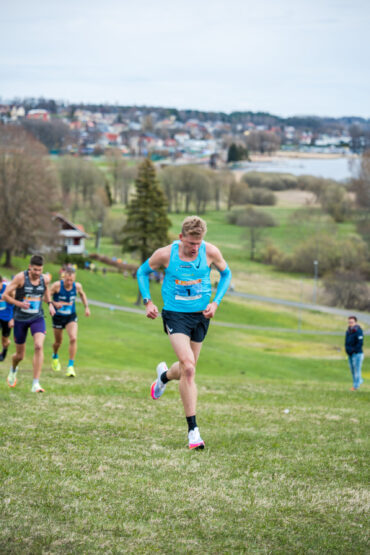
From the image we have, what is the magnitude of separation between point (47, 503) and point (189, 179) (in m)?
127

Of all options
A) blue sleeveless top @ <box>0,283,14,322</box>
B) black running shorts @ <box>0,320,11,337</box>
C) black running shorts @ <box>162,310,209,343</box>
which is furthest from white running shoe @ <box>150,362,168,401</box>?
black running shorts @ <box>0,320,11,337</box>

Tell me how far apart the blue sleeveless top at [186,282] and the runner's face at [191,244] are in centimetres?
13

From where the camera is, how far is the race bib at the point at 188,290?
8648 mm

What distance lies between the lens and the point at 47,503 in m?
6.18

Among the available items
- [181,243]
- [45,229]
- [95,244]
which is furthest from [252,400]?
[95,244]

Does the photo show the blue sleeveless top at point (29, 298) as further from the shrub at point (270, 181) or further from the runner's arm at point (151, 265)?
the shrub at point (270, 181)

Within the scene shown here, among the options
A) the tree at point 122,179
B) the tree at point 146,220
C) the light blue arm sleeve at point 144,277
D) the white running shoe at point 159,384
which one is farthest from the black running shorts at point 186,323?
the tree at point 122,179

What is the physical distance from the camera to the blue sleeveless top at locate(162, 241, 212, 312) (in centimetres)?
864

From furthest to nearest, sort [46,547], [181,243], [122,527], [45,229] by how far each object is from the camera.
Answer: [45,229]
[181,243]
[122,527]
[46,547]

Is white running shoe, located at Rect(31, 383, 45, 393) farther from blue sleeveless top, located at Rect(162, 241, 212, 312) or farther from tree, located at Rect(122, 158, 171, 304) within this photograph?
tree, located at Rect(122, 158, 171, 304)

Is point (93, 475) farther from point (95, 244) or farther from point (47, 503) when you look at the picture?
point (95, 244)

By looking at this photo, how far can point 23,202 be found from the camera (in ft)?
238

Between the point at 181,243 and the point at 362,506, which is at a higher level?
the point at 181,243

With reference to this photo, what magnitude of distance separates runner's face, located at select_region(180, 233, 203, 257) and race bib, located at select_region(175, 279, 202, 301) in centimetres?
36
